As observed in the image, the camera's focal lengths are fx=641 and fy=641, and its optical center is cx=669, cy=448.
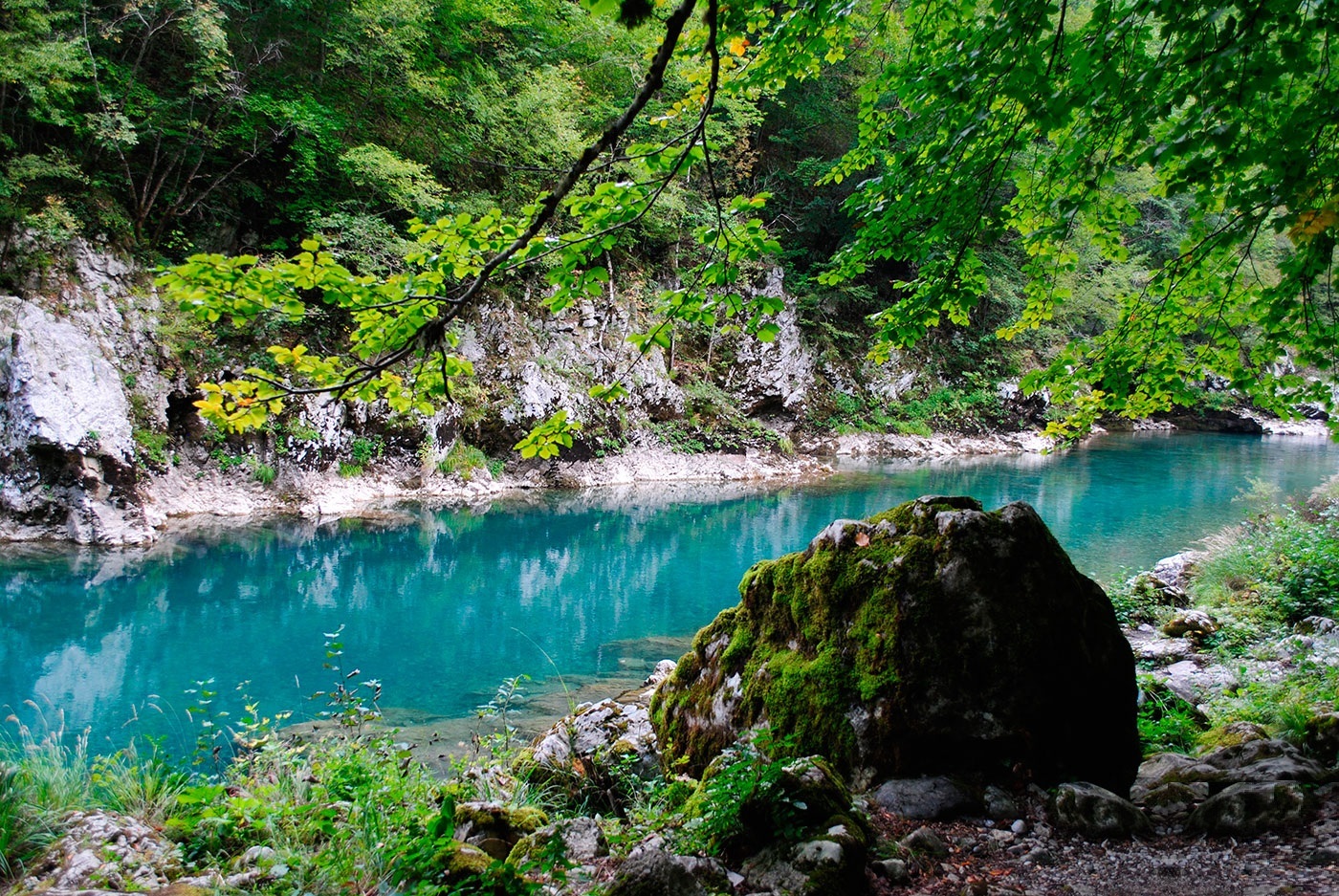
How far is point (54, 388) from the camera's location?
35.0ft

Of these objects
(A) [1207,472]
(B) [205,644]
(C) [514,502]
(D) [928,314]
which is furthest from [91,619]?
(A) [1207,472]

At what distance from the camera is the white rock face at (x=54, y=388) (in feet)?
34.0

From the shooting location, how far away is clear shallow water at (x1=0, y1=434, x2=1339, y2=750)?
6.75 metres

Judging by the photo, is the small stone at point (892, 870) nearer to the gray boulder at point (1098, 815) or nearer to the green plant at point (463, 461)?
the gray boulder at point (1098, 815)

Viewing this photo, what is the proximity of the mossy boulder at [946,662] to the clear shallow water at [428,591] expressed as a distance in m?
4.05

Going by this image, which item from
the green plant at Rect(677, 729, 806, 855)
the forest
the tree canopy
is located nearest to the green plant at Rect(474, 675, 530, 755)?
the forest

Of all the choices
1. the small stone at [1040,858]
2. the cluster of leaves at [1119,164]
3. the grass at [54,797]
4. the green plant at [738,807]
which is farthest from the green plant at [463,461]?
the small stone at [1040,858]

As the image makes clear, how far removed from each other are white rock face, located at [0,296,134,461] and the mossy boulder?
40.0ft

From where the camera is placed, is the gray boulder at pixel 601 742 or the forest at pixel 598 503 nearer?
the forest at pixel 598 503

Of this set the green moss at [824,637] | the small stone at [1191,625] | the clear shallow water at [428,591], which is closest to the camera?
the green moss at [824,637]

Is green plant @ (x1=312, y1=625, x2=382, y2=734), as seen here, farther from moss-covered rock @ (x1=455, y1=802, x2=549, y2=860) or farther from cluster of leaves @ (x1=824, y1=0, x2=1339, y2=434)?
cluster of leaves @ (x1=824, y1=0, x2=1339, y2=434)

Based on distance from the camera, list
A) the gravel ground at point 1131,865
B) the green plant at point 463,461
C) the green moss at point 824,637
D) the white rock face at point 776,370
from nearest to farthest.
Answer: the gravel ground at point 1131,865 → the green moss at point 824,637 → the green plant at point 463,461 → the white rock face at point 776,370

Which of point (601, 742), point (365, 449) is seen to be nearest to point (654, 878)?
point (601, 742)

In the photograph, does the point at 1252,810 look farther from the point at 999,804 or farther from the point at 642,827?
the point at 642,827
